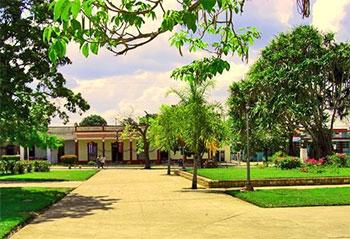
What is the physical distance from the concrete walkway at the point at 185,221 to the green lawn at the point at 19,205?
1.16ft

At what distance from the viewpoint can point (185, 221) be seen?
36.0 feet

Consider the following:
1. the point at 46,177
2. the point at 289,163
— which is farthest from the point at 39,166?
the point at 289,163

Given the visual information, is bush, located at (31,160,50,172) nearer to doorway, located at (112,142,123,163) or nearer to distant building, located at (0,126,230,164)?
distant building, located at (0,126,230,164)

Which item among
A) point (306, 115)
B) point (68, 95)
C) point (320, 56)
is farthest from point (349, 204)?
point (320, 56)

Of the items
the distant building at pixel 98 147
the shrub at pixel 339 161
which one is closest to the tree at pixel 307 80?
the shrub at pixel 339 161

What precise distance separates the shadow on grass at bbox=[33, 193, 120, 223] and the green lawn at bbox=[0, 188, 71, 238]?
38 centimetres

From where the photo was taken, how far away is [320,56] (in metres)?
34.9

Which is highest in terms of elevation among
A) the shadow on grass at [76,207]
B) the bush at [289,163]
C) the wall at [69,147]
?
the wall at [69,147]

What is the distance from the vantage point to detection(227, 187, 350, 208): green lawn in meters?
13.4

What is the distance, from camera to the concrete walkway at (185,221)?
30.7ft

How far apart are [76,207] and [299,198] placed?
6.95 m

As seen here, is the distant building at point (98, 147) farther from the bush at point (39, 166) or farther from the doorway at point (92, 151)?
the bush at point (39, 166)

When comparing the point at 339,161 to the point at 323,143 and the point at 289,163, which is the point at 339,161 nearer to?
the point at 289,163

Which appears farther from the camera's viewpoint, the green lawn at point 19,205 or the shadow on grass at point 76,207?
the shadow on grass at point 76,207
